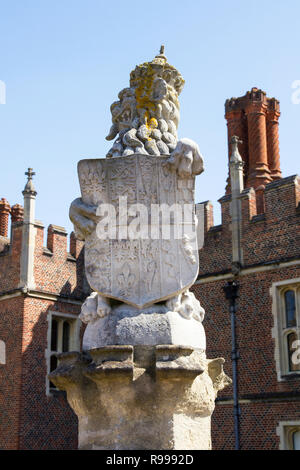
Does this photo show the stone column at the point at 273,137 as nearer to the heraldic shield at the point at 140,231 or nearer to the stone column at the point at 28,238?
the stone column at the point at 28,238

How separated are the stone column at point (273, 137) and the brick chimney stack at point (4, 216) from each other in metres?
9.63

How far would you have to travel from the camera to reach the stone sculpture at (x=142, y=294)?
4730 mm

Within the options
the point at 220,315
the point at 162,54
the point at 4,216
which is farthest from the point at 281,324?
the point at 4,216

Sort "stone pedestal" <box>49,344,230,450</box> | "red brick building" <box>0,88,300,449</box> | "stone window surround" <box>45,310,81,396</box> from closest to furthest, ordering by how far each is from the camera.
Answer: "stone pedestal" <box>49,344,230,450</box> → "red brick building" <box>0,88,300,449</box> → "stone window surround" <box>45,310,81,396</box>

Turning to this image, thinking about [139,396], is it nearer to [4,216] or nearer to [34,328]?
[34,328]

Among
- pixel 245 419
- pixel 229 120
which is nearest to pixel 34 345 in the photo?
pixel 245 419

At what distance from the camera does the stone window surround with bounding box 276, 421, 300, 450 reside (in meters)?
15.1

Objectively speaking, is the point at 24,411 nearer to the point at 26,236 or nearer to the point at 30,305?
the point at 30,305

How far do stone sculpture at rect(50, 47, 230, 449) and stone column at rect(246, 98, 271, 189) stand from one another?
65.3 ft

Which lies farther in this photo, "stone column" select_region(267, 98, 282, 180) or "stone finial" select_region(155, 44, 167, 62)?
"stone column" select_region(267, 98, 282, 180)

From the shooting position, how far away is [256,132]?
26.2 meters

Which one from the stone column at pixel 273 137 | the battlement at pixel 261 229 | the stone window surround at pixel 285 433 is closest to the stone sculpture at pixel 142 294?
the stone window surround at pixel 285 433

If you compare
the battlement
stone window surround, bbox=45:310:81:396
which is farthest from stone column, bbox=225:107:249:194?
stone window surround, bbox=45:310:81:396

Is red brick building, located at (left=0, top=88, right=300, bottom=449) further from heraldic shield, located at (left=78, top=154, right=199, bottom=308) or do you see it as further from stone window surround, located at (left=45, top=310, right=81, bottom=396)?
heraldic shield, located at (left=78, top=154, right=199, bottom=308)
